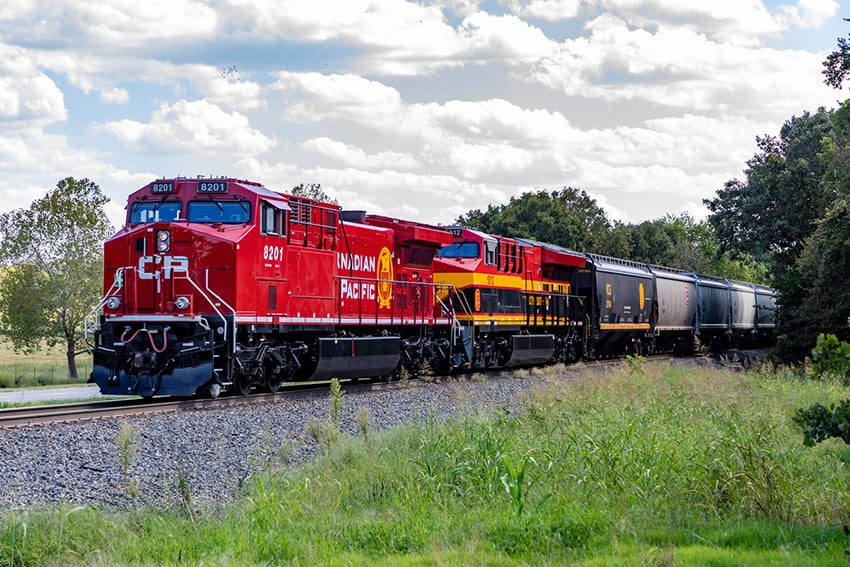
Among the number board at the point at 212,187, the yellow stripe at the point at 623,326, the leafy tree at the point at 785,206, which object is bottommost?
the yellow stripe at the point at 623,326

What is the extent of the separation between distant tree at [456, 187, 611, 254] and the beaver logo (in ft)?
140

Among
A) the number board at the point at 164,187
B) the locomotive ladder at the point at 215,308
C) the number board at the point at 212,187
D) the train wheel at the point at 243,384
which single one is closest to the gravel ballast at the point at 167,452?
the locomotive ladder at the point at 215,308

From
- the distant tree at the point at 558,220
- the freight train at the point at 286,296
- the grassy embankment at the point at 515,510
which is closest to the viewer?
the grassy embankment at the point at 515,510

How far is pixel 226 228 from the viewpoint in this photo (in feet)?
59.0

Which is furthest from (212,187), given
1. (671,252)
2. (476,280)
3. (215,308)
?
(671,252)

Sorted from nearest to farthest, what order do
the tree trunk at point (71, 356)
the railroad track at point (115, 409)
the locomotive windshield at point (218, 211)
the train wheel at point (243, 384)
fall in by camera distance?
the railroad track at point (115, 409)
the locomotive windshield at point (218, 211)
the train wheel at point (243, 384)
the tree trunk at point (71, 356)

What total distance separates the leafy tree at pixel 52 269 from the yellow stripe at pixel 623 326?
2076 cm

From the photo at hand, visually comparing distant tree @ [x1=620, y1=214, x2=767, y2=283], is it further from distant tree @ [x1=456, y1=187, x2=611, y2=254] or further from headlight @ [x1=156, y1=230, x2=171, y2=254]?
headlight @ [x1=156, y1=230, x2=171, y2=254]

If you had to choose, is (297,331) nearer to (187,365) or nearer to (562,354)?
(187,365)

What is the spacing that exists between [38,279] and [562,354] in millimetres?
21907

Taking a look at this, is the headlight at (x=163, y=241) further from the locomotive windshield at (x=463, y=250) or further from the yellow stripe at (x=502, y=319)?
the locomotive windshield at (x=463, y=250)

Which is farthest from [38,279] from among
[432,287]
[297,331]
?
[297,331]

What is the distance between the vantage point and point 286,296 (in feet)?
62.3

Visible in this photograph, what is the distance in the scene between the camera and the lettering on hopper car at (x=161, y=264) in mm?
17578
